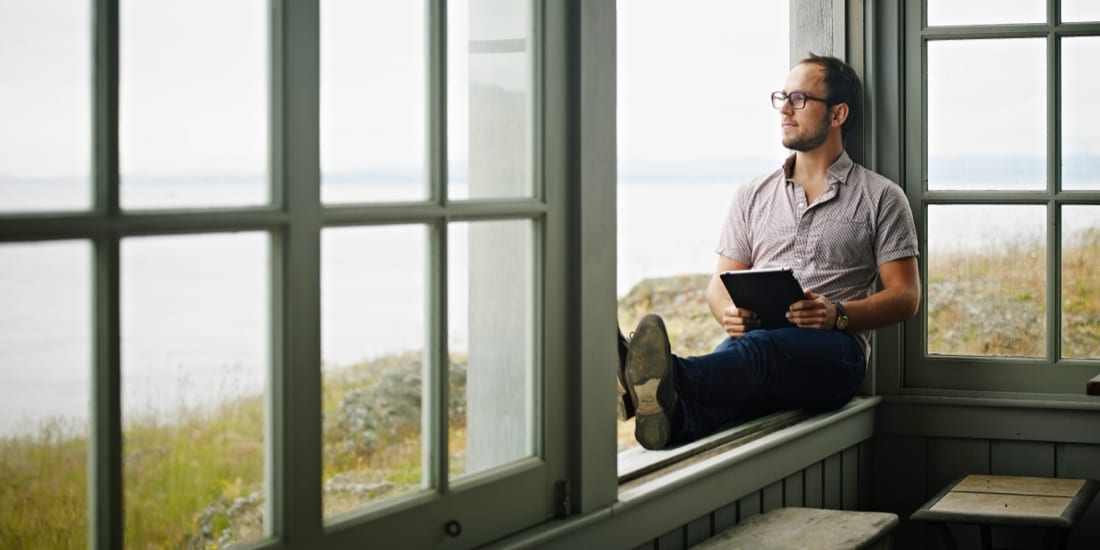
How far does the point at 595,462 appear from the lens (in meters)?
2.06

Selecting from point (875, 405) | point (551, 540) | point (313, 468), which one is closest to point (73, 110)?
point (313, 468)

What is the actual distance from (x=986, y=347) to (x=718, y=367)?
1114 millimetres

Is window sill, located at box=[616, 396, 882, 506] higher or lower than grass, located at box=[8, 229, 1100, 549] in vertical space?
lower

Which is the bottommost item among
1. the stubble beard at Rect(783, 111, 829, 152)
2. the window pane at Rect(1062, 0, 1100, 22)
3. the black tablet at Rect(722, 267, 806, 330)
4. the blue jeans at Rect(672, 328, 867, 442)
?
the blue jeans at Rect(672, 328, 867, 442)

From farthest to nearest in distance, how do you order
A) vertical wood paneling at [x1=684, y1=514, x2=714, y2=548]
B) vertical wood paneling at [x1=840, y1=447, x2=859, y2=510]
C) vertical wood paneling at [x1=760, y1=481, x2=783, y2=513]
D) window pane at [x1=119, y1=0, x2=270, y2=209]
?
vertical wood paneling at [x1=840, y1=447, x2=859, y2=510] < vertical wood paneling at [x1=760, y1=481, x2=783, y2=513] < vertical wood paneling at [x1=684, y1=514, x2=714, y2=548] < window pane at [x1=119, y1=0, x2=270, y2=209]

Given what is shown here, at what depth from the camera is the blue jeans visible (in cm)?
275

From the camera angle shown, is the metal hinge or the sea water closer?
the sea water

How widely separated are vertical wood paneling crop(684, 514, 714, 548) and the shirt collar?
116cm

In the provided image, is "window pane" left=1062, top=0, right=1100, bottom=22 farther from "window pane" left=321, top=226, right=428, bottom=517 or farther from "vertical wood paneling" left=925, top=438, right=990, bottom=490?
"window pane" left=321, top=226, right=428, bottom=517

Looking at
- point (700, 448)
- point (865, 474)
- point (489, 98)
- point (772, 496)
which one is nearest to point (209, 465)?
point (489, 98)

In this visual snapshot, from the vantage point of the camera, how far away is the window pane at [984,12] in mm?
3367

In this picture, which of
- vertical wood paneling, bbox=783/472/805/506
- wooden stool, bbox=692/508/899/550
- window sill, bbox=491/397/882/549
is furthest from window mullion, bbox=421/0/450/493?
vertical wood paneling, bbox=783/472/805/506

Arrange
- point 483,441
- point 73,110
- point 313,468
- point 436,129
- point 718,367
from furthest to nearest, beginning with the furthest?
point 718,367 → point 483,441 → point 436,129 → point 313,468 → point 73,110

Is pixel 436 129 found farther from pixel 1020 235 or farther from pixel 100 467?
pixel 1020 235
